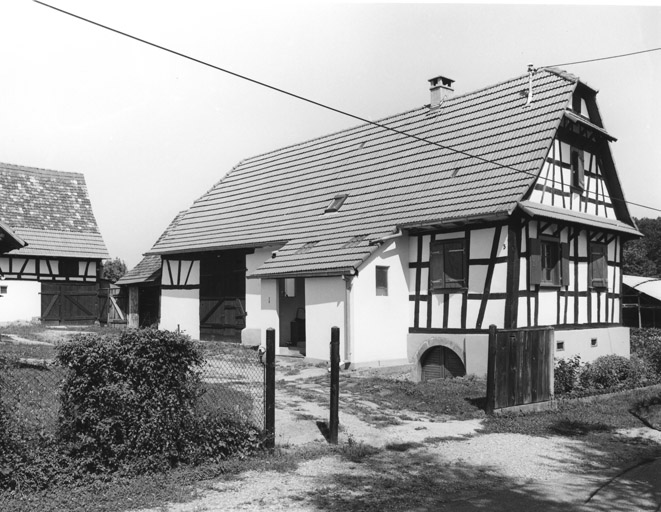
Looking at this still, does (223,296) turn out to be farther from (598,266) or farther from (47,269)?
(598,266)

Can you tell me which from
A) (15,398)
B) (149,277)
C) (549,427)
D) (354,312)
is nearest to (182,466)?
(15,398)

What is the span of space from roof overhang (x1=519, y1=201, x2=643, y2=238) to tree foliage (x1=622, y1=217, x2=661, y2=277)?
31.7 meters

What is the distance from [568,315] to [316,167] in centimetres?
1122

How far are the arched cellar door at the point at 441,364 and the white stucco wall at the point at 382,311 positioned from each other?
0.63 meters

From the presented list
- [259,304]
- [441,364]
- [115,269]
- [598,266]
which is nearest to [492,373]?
[441,364]

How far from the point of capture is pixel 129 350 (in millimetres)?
7223

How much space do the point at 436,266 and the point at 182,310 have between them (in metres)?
12.2

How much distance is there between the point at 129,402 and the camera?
708cm

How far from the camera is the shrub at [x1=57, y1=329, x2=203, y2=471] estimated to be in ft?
23.0

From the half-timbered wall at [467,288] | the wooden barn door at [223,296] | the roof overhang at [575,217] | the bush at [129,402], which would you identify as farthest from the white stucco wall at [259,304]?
the bush at [129,402]

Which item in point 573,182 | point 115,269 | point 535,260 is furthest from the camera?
point 115,269

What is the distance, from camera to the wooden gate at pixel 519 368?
462 inches

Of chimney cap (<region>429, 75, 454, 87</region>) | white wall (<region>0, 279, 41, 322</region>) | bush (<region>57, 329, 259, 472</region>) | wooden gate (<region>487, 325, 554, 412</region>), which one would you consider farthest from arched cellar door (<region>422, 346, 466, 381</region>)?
white wall (<region>0, 279, 41, 322</region>)

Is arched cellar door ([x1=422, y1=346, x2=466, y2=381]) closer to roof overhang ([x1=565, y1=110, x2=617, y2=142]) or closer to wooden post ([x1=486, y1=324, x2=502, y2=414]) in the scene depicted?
wooden post ([x1=486, y1=324, x2=502, y2=414])
